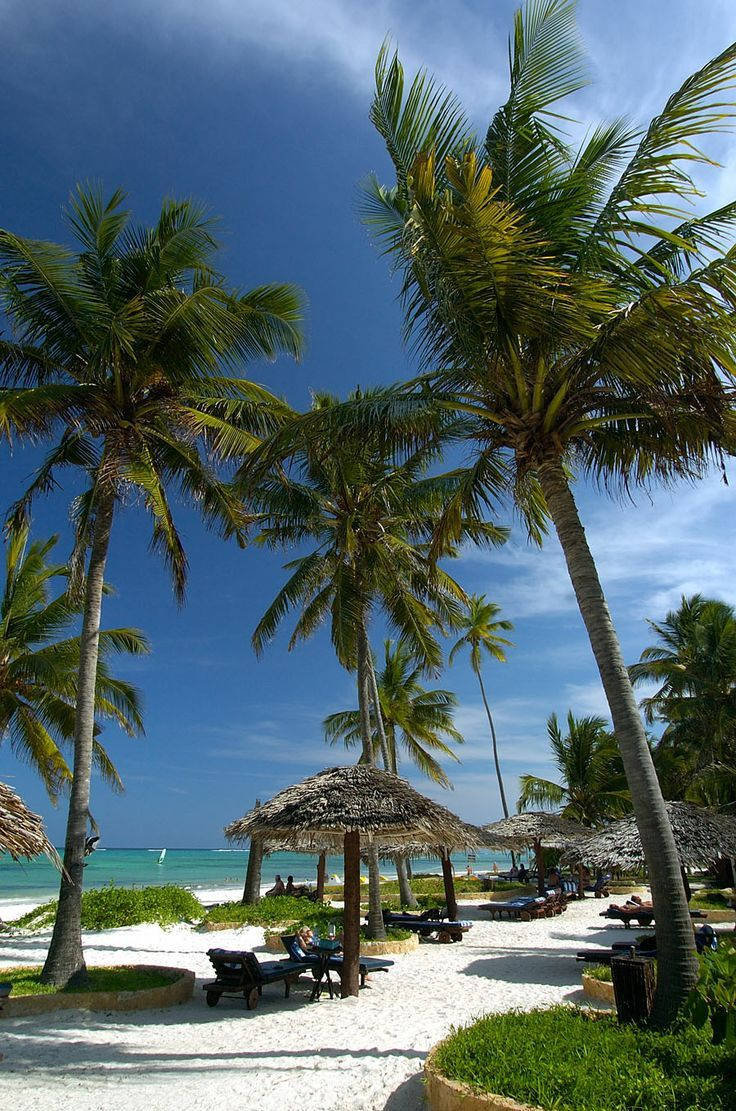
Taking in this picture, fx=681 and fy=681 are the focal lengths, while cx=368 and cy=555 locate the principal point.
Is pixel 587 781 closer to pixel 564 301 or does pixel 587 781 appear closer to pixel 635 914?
pixel 635 914

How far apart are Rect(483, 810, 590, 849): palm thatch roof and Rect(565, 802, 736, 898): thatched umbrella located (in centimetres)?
797

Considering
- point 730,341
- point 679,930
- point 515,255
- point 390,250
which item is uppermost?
point 390,250

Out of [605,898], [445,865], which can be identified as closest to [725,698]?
[605,898]

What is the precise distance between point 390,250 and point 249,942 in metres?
13.4

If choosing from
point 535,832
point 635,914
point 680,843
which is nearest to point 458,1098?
point 680,843

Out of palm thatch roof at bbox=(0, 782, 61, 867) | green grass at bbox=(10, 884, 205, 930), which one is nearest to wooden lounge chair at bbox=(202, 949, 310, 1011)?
palm thatch roof at bbox=(0, 782, 61, 867)

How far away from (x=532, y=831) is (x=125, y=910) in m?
11.6

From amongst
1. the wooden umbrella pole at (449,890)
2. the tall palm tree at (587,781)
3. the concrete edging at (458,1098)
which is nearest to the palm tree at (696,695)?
the tall palm tree at (587,781)

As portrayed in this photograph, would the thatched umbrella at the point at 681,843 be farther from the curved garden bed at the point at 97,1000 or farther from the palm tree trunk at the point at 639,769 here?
the curved garden bed at the point at 97,1000

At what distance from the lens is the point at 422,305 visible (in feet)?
24.7

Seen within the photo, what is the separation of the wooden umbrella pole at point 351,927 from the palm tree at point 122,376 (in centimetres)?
352

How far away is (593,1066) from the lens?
4.50m

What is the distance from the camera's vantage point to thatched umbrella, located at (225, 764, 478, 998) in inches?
372

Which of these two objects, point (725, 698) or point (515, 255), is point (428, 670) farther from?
point (725, 698)
